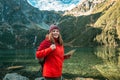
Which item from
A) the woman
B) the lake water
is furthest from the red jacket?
the lake water

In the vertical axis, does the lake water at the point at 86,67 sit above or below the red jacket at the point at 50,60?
below

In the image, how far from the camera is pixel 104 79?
5809cm

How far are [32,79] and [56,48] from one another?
48.8 meters

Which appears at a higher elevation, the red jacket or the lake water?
the red jacket

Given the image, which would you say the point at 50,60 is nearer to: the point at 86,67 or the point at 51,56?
the point at 51,56

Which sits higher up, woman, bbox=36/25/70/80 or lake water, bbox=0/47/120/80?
woman, bbox=36/25/70/80

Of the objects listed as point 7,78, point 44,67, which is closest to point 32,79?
point 7,78

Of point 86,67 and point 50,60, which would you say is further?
point 86,67

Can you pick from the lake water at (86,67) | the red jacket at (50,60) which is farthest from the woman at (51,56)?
the lake water at (86,67)

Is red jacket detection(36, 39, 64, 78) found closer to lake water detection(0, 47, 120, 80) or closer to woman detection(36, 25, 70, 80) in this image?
woman detection(36, 25, 70, 80)

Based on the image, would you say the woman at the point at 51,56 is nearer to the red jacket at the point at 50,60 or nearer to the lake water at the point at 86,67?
the red jacket at the point at 50,60

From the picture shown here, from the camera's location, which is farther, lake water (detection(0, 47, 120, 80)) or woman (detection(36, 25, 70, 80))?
lake water (detection(0, 47, 120, 80))

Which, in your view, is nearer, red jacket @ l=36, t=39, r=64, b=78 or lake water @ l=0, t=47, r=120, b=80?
red jacket @ l=36, t=39, r=64, b=78

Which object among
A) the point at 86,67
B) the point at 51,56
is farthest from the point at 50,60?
the point at 86,67
